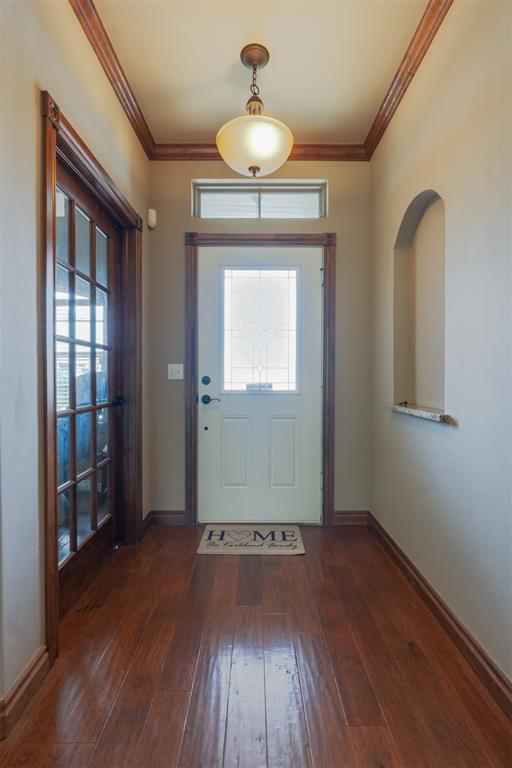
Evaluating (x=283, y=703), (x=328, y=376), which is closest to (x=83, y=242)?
(x=328, y=376)

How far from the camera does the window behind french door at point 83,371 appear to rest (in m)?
1.83

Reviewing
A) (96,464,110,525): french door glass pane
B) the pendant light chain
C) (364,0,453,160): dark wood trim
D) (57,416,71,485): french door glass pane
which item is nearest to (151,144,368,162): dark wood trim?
(364,0,453,160): dark wood trim

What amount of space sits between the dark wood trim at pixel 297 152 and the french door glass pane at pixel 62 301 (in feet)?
4.84

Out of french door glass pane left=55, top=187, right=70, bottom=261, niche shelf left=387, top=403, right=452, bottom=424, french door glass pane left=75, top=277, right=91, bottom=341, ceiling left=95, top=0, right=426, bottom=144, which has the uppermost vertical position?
ceiling left=95, top=0, right=426, bottom=144

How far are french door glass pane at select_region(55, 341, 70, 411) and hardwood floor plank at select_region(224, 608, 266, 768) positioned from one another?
124 centimetres

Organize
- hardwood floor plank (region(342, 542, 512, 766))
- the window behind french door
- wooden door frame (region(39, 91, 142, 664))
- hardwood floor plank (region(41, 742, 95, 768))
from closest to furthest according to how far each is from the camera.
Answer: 1. hardwood floor plank (region(41, 742, 95, 768))
2. hardwood floor plank (region(342, 542, 512, 766))
3. wooden door frame (region(39, 91, 142, 664))
4. the window behind french door

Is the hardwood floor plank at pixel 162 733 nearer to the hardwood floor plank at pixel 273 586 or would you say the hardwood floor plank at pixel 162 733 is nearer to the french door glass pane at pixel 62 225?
the hardwood floor plank at pixel 273 586

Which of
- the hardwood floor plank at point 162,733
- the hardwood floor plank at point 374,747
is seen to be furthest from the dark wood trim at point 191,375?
the hardwood floor plank at point 374,747

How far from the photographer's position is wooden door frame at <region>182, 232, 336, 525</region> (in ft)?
9.38

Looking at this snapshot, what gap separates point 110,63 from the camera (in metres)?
2.01

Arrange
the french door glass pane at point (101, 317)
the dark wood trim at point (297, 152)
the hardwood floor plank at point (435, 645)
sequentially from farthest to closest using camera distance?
the dark wood trim at point (297, 152) → the french door glass pane at point (101, 317) → the hardwood floor plank at point (435, 645)

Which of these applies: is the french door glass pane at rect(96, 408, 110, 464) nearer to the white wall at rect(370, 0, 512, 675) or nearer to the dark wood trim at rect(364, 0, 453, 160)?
the white wall at rect(370, 0, 512, 675)

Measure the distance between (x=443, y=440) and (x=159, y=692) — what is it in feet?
4.80

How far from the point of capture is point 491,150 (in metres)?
1.43
